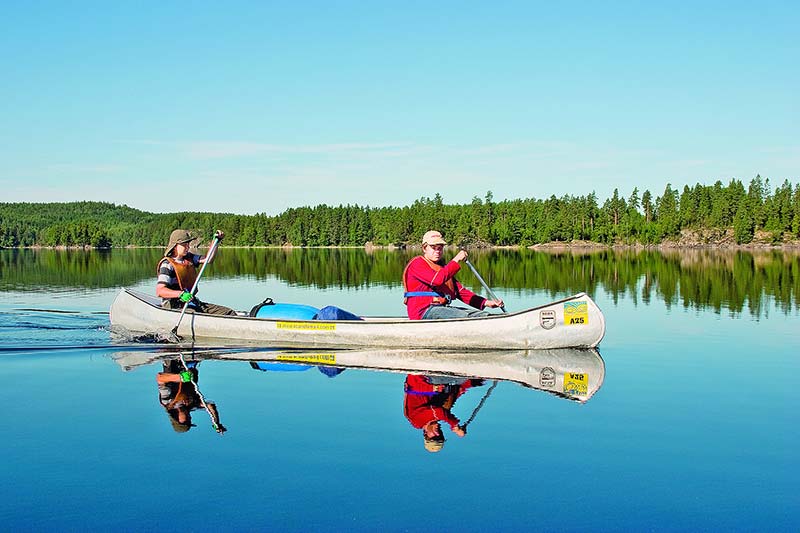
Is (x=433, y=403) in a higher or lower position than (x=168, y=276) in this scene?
lower

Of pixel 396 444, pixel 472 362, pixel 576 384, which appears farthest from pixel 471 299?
pixel 396 444

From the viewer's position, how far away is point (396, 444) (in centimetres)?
761

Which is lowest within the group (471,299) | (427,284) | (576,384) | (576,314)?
(576,384)

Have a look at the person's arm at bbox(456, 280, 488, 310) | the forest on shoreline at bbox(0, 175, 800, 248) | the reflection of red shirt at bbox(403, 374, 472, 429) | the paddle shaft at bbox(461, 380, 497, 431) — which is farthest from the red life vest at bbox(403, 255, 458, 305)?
the forest on shoreline at bbox(0, 175, 800, 248)

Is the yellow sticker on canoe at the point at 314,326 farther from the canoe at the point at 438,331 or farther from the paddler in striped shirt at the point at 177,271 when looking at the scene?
the paddler in striped shirt at the point at 177,271

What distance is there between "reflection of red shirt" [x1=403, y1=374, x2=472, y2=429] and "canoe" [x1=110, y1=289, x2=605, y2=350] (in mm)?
2193

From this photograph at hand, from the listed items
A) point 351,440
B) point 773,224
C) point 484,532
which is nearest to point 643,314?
point 351,440

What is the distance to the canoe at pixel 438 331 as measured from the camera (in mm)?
13109

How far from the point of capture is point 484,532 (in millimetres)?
5488

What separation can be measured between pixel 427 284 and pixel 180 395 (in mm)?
5102

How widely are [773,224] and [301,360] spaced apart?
130 metres

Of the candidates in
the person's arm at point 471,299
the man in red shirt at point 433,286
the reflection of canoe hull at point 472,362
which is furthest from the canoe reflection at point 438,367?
the person's arm at point 471,299

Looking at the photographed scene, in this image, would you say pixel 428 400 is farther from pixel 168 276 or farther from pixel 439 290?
pixel 168 276

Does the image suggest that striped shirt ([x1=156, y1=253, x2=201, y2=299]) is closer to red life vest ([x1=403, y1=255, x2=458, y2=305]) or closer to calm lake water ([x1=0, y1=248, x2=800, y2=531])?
calm lake water ([x1=0, y1=248, x2=800, y2=531])
